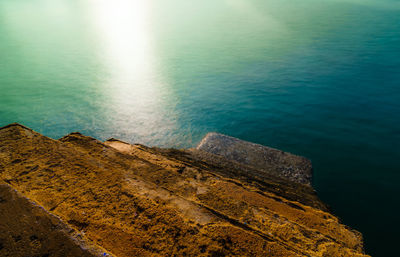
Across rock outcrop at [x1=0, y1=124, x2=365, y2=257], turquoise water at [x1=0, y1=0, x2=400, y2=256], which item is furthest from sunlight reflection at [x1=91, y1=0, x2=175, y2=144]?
rock outcrop at [x1=0, y1=124, x2=365, y2=257]

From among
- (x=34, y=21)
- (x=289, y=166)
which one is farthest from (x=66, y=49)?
(x=289, y=166)

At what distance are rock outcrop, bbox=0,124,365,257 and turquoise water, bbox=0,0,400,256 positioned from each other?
4555 millimetres

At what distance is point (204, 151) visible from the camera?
7.08 m

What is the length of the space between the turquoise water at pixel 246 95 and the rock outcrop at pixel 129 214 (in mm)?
4555

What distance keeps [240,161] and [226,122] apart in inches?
153

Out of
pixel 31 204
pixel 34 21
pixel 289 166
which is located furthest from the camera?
pixel 34 21

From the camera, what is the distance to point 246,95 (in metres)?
12.5

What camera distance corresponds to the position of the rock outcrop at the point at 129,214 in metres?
1.79

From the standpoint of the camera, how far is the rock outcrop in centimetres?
179

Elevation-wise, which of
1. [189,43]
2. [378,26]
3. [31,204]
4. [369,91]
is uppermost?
[378,26]

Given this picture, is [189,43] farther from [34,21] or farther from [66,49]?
[34,21]

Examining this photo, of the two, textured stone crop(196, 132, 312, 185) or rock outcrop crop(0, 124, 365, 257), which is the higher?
rock outcrop crop(0, 124, 365, 257)

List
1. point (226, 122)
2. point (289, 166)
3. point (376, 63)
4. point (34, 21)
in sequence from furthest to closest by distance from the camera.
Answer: point (34, 21) → point (376, 63) → point (226, 122) → point (289, 166)

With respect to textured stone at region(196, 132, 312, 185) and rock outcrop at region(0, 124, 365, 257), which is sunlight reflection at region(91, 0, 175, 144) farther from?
rock outcrop at region(0, 124, 365, 257)
